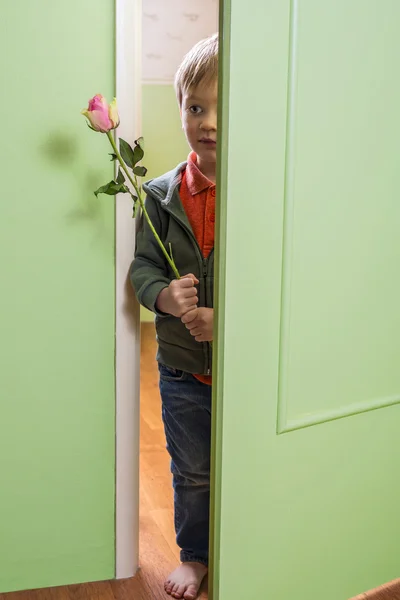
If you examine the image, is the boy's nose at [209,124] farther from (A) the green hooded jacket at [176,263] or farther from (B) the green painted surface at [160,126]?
(B) the green painted surface at [160,126]

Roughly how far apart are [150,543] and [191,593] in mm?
224

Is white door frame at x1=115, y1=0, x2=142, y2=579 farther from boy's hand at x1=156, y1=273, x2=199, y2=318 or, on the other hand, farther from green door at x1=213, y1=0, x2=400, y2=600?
green door at x1=213, y1=0, x2=400, y2=600

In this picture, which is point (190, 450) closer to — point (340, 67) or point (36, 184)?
point (36, 184)

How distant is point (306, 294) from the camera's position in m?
1.06

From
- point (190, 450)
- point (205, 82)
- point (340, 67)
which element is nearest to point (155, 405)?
point (190, 450)

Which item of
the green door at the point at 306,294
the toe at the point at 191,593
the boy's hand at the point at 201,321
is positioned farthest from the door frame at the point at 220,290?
the toe at the point at 191,593

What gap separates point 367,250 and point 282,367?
0.86 ft

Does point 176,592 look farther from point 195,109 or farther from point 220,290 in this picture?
point 195,109

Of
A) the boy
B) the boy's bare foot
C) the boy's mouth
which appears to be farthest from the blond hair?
the boy's bare foot

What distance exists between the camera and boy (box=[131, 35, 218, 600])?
132 cm

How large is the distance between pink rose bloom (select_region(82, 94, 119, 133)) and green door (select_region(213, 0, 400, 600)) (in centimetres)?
34

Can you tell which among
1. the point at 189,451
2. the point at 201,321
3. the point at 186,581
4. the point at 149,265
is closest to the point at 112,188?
the point at 149,265

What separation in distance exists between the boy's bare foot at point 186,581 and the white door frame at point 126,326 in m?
0.09

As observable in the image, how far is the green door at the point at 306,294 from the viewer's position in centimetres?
95
